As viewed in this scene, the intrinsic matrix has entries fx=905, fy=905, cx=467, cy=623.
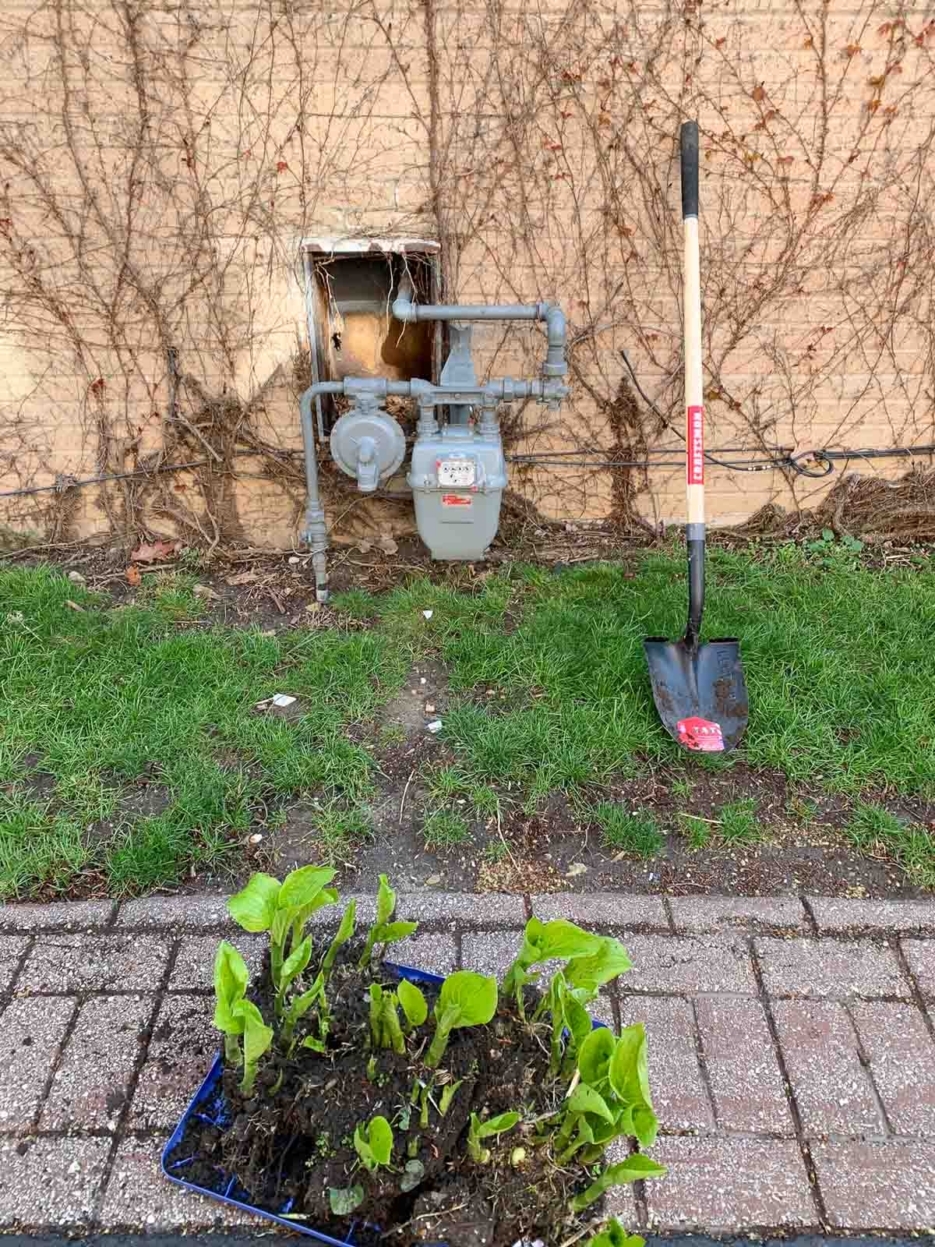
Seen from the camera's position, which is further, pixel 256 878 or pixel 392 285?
pixel 392 285

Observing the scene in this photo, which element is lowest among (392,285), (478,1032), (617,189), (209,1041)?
(209,1041)

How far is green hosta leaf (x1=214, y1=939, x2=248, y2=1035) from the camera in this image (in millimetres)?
1754

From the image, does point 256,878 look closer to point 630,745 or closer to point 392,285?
point 630,745

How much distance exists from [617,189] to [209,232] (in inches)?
67.6

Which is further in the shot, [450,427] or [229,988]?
[450,427]

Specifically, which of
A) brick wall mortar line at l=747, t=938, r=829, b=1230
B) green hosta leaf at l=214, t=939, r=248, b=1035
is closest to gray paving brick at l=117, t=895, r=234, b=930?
green hosta leaf at l=214, t=939, r=248, b=1035

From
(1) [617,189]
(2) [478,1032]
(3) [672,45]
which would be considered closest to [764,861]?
(2) [478,1032]

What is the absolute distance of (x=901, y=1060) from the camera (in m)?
2.16

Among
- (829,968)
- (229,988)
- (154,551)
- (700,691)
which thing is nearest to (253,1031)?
(229,988)

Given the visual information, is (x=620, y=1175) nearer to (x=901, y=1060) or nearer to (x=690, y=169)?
(x=901, y=1060)

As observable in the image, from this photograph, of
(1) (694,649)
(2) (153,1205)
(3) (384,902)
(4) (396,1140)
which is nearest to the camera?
(4) (396,1140)

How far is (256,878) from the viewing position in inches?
75.5

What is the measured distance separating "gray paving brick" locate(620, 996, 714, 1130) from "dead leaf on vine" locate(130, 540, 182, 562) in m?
3.01

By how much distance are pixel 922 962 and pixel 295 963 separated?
64.8 inches
